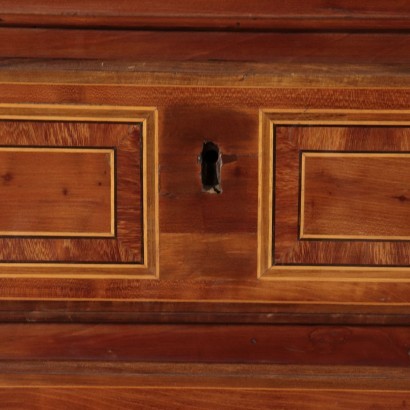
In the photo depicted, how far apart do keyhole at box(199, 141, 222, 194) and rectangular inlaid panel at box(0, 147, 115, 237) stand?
89 millimetres

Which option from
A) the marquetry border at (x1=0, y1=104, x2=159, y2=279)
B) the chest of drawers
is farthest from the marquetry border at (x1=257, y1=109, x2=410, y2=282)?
the marquetry border at (x1=0, y1=104, x2=159, y2=279)

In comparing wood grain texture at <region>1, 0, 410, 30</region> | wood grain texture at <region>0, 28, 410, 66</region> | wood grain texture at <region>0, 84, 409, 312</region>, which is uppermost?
wood grain texture at <region>1, 0, 410, 30</region>

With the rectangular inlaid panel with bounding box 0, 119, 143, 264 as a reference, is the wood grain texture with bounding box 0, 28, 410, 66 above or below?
above

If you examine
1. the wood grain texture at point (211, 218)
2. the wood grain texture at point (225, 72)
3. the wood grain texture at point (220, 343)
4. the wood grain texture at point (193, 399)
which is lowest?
the wood grain texture at point (193, 399)

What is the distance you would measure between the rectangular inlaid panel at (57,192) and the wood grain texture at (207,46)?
10 centimetres

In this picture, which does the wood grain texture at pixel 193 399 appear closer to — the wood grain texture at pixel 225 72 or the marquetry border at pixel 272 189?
the marquetry border at pixel 272 189

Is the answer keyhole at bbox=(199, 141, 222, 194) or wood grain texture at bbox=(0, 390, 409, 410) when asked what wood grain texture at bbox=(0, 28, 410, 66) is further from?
wood grain texture at bbox=(0, 390, 409, 410)

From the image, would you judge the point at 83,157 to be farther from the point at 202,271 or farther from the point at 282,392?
the point at 282,392

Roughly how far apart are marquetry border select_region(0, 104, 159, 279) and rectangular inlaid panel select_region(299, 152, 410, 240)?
148mm

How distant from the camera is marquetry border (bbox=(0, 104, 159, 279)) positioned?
1.79 ft

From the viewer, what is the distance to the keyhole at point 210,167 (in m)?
0.54

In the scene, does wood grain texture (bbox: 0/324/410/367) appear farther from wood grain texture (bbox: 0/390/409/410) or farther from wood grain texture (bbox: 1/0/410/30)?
wood grain texture (bbox: 1/0/410/30)

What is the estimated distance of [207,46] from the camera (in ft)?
1.77

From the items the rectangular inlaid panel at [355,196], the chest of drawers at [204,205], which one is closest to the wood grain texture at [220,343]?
the chest of drawers at [204,205]
